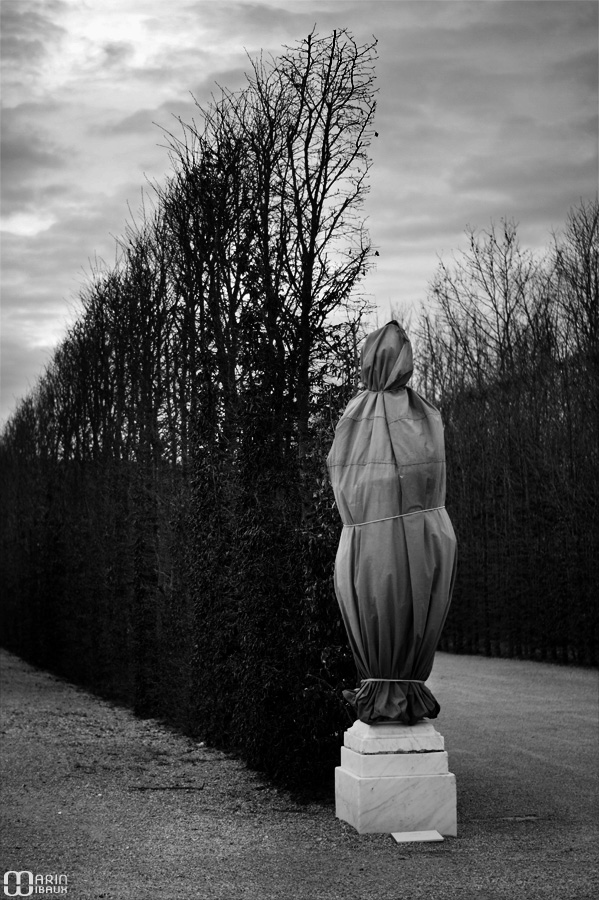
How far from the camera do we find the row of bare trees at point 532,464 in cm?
1884

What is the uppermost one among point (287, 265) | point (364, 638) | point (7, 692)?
point (287, 265)

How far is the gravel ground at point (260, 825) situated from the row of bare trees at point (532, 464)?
24.2 ft

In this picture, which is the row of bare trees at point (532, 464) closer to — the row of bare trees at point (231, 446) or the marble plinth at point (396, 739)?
the row of bare trees at point (231, 446)

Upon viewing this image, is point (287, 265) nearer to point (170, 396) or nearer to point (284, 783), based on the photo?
point (284, 783)

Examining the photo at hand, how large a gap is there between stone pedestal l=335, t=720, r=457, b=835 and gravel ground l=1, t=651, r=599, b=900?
0.17m

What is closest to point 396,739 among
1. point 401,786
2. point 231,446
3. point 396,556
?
point 401,786

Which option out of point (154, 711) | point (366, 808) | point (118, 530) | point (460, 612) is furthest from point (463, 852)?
point (460, 612)

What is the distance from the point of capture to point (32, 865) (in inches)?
203

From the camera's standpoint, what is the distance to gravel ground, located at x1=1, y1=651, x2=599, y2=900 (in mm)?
4930

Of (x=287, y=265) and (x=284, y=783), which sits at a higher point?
(x=287, y=265)

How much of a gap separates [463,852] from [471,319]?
934 inches

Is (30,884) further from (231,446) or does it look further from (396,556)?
(231,446)

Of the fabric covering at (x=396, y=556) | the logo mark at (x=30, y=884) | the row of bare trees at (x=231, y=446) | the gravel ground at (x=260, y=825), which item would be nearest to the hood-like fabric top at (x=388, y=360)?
the fabric covering at (x=396, y=556)

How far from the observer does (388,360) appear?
251 inches
